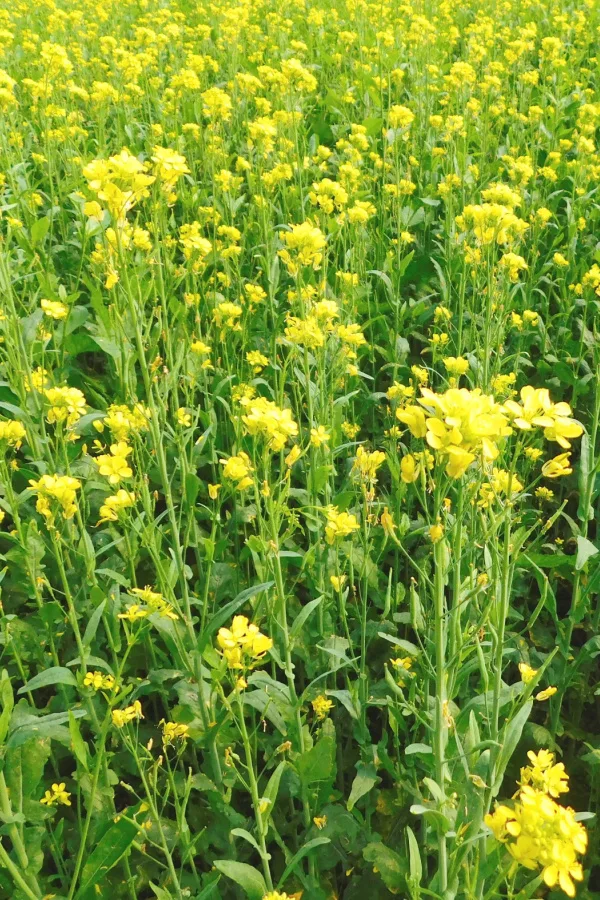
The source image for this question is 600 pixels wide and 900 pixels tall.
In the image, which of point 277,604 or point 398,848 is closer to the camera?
point 277,604

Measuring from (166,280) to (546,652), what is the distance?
2031 mm

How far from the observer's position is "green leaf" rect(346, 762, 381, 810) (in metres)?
1.96

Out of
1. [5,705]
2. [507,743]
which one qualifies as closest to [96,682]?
[5,705]

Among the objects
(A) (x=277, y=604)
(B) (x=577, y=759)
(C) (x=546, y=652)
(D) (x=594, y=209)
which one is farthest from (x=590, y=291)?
(A) (x=277, y=604)

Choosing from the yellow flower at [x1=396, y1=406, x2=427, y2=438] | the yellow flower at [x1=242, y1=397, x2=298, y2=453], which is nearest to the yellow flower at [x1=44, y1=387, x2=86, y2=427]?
the yellow flower at [x1=242, y1=397, x2=298, y2=453]

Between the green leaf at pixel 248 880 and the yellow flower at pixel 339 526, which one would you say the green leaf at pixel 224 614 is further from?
the green leaf at pixel 248 880

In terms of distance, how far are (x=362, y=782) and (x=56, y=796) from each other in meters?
0.73

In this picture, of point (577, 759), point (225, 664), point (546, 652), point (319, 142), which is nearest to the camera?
point (225, 664)

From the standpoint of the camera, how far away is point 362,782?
2023 mm

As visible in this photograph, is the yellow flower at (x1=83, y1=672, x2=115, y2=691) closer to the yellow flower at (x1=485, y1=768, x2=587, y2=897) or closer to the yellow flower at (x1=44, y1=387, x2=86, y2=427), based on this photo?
the yellow flower at (x1=44, y1=387, x2=86, y2=427)

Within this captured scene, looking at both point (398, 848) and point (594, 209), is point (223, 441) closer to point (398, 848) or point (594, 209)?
point (398, 848)

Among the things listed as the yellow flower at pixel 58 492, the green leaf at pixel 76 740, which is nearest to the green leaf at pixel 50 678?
the green leaf at pixel 76 740

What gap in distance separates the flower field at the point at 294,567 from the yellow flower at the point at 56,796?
0.04ft

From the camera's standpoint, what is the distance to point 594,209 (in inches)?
171
